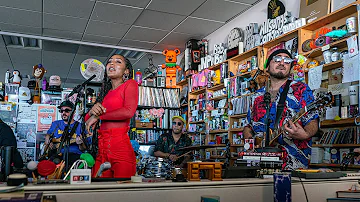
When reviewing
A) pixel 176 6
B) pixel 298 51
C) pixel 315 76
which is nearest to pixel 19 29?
pixel 176 6

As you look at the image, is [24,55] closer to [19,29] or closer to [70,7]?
[19,29]

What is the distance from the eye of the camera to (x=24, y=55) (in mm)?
7906

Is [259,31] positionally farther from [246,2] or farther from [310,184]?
[310,184]

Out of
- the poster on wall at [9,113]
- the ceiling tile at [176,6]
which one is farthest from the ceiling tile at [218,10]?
the poster on wall at [9,113]

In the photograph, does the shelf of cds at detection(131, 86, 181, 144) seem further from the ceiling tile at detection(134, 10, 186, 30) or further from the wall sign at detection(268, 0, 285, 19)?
the wall sign at detection(268, 0, 285, 19)

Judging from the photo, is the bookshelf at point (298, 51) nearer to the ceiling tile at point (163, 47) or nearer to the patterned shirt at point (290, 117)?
the patterned shirt at point (290, 117)

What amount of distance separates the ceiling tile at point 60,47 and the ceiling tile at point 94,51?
12cm

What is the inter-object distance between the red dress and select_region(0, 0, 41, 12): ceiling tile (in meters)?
3.21

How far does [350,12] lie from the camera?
11.2 feet

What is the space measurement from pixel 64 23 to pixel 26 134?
73.7 inches

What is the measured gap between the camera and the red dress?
2.29 m

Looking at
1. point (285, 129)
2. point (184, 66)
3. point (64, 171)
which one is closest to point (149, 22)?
point (184, 66)

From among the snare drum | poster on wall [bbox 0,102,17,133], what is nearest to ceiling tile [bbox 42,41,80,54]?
poster on wall [bbox 0,102,17,133]

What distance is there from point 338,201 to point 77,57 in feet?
24.1
